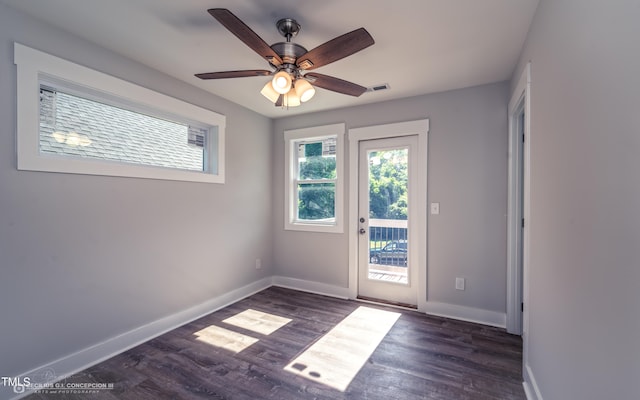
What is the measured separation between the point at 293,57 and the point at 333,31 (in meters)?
0.40

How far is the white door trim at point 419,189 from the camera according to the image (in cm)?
335

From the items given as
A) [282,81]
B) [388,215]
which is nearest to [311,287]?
[388,215]

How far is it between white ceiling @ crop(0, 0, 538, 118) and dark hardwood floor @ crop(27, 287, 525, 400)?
2552mm

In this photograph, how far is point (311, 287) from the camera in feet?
13.4

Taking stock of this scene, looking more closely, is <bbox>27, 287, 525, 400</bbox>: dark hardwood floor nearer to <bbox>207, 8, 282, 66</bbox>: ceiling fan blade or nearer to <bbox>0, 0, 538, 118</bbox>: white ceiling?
<bbox>207, 8, 282, 66</bbox>: ceiling fan blade

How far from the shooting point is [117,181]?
248 centimetres

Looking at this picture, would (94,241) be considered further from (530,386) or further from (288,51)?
(530,386)

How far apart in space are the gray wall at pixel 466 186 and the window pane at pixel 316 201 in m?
1.11

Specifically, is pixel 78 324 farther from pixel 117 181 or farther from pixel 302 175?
pixel 302 175

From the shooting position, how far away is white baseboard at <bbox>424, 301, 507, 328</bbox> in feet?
9.80

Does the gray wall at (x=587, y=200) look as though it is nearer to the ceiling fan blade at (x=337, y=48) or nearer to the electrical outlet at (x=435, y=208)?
the ceiling fan blade at (x=337, y=48)

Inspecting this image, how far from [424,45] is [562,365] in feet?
7.40

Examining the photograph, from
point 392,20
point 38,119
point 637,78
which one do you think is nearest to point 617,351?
point 637,78

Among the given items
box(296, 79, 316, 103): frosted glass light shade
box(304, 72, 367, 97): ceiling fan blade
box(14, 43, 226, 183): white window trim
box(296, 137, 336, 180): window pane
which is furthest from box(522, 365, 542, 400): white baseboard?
box(14, 43, 226, 183): white window trim
